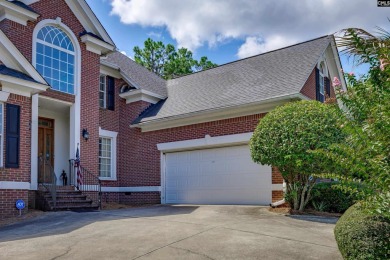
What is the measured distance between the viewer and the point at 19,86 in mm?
11172

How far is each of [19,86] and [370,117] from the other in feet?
31.8

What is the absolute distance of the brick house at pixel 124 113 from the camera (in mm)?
11523

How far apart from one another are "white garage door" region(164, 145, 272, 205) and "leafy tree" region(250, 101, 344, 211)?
7.79ft

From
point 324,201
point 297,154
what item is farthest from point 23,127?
point 324,201

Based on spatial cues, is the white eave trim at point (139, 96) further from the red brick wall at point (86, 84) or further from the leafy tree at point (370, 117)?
the leafy tree at point (370, 117)

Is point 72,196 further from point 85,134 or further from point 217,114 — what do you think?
point 217,114

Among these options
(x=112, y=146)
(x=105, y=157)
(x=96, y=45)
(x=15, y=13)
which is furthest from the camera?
(x=112, y=146)

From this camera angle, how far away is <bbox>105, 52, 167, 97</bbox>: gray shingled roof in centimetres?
1744

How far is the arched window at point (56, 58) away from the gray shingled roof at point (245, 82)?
363cm

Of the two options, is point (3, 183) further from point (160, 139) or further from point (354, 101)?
point (354, 101)

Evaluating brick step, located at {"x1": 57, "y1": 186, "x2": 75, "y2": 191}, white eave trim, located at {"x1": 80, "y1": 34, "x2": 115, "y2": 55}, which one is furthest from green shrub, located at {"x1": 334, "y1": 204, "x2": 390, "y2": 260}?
white eave trim, located at {"x1": 80, "y1": 34, "x2": 115, "y2": 55}

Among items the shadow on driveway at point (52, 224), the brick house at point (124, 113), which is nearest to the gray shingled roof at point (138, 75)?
the brick house at point (124, 113)

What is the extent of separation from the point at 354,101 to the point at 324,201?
651cm

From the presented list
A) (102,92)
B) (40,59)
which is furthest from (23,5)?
(102,92)
